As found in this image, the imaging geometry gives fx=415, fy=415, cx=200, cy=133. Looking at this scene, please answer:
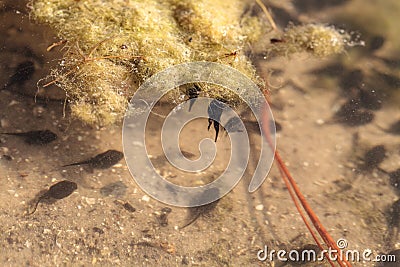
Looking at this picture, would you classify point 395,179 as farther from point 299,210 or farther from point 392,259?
point 299,210

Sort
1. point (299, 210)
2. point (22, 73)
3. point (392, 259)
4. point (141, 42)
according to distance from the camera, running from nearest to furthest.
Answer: point (392, 259) < point (299, 210) < point (22, 73) < point (141, 42)

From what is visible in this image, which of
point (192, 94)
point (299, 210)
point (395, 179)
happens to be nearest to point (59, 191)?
point (192, 94)

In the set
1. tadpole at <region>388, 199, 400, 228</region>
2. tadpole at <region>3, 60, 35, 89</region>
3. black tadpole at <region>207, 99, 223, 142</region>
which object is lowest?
tadpole at <region>388, 199, 400, 228</region>

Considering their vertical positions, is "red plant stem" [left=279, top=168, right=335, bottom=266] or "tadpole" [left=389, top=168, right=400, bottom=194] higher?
"tadpole" [left=389, top=168, right=400, bottom=194]

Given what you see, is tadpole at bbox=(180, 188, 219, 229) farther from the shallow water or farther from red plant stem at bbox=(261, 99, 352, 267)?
red plant stem at bbox=(261, 99, 352, 267)

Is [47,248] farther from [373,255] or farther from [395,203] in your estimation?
[395,203]

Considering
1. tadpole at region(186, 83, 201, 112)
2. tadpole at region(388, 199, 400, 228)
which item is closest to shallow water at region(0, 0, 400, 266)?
tadpole at region(388, 199, 400, 228)
